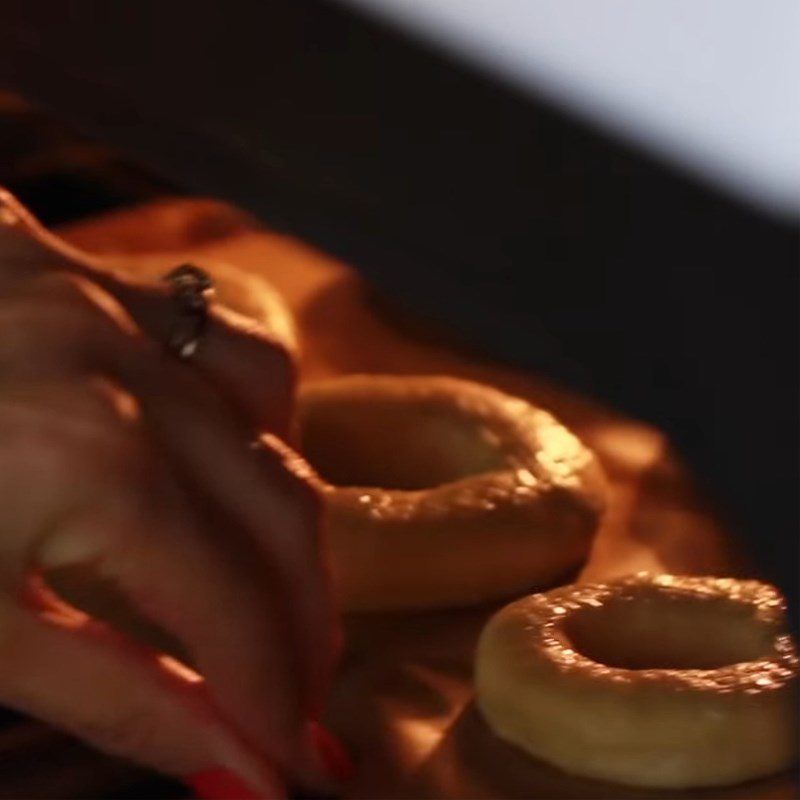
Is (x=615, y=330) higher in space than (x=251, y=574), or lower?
higher

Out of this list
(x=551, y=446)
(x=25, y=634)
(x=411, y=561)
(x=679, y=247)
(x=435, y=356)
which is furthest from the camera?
(x=435, y=356)

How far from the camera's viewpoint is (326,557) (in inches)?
29.7

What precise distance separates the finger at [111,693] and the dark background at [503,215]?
352 millimetres

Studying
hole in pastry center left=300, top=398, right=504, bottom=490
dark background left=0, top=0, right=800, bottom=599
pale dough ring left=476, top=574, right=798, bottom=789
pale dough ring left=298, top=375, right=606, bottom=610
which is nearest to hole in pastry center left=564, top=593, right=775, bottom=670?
pale dough ring left=476, top=574, right=798, bottom=789

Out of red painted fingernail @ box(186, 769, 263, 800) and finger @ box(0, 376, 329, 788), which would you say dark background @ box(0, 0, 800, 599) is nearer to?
finger @ box(0, 376, 329, 788)

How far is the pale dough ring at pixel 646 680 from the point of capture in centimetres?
86

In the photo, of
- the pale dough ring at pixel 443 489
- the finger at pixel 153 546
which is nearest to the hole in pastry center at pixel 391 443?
the pale dough ring at pixel 443 489

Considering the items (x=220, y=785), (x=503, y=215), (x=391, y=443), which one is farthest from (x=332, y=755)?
(x=503, y=215)

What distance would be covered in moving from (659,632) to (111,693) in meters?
0.41

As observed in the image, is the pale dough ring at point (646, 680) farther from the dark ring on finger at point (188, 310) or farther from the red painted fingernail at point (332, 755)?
the dark ring on finger at point (188, 310)

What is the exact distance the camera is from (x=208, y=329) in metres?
0.75

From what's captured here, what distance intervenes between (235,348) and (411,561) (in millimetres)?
323

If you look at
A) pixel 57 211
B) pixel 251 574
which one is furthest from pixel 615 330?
pixel 57 211

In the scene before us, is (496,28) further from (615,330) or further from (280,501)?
(280,501)
